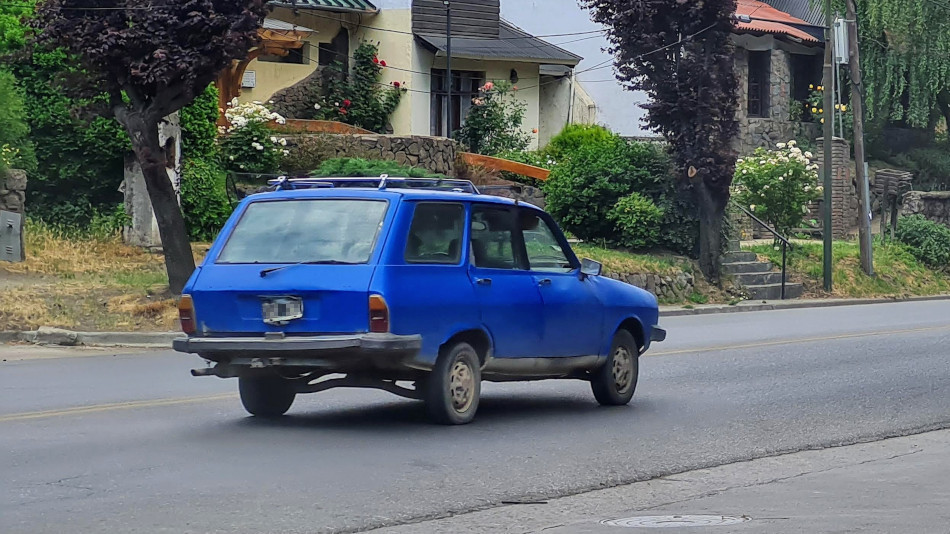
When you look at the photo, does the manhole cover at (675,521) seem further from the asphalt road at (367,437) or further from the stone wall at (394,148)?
the stone wall at (394,148)

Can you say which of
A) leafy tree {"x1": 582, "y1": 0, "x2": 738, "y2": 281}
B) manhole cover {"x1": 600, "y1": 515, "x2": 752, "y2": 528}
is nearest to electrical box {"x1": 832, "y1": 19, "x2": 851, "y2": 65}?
leafy tree {"x1": 582, "y1": 0, "x2": 738, "y2": 281}

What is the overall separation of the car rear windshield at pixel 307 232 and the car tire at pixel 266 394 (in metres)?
1.05

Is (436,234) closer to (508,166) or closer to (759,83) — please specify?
(508,166)

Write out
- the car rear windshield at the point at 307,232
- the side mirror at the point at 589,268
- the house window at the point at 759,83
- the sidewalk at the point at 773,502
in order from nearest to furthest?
1. the sidewalk at the point at 773,502
2. the car rear windshield at the point at 307,232
3. the side mirror at the point at 589,268
4. the house window at the point at 759,83

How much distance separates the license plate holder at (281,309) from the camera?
1000cm

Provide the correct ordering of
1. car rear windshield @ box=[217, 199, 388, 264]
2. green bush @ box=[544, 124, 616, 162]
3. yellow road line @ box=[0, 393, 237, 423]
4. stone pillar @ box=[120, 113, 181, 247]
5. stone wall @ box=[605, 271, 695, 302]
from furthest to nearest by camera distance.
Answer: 1. green bush @ box=[544, 124, 616, 162]
2. stone wall @ box=[605, 271, 695, 302]
3. stone pillar @ box=[120, 113, 181, 247]
4. yellow road line @ box=[0, 393, 237, 423]
5. car rear windshield @ box=[217, 199, 388, 264]

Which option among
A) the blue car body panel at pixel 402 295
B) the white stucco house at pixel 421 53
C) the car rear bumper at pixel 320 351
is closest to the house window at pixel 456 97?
the white stucco house at pixel 421 53

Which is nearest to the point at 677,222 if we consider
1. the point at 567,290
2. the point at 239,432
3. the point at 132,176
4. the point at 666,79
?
the point at 666,79

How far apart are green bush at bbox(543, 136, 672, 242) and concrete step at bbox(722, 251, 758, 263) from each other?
2.25 meters

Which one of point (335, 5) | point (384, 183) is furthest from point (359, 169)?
point (384, 183)

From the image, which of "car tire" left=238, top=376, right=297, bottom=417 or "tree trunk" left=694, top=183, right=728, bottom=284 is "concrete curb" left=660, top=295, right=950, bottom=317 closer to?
"tree trunk" left=694, top=183, right=728, bottom=284

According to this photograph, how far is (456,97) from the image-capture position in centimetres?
4003

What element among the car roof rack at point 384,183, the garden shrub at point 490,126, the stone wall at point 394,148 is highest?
the garden shrub at point 490,126

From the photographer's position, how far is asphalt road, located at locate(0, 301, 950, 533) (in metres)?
7.70
